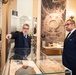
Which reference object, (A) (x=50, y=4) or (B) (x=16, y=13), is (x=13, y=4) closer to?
(B) (x=16, y=13)

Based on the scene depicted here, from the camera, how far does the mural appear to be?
614 cm

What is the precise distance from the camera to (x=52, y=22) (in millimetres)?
6227

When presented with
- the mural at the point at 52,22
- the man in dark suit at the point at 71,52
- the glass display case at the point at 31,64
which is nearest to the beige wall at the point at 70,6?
the mural at the point at 52,22

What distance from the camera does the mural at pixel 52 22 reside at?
614 cm

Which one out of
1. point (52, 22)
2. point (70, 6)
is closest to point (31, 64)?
point (52, 22)

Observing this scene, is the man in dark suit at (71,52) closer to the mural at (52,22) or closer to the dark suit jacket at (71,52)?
the dark suit jacket at (71,52)

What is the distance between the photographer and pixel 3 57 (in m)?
5.25

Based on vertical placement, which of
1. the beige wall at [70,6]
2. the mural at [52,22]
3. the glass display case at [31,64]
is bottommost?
the glass display case at [31,64]

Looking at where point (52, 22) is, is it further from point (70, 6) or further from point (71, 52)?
point (71, 52)

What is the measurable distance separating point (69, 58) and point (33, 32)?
104 inches

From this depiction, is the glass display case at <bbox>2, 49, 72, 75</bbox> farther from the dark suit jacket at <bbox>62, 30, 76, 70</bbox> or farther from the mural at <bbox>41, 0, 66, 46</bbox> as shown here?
the mural at <bbox>41, 0, 66, 46</bbox>

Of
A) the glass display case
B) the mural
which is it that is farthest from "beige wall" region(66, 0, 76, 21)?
the glass display case

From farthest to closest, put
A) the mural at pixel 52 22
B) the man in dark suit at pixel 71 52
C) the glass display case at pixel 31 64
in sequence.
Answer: the mural at pixel 52 22 < the man in dark suit at pixel 71 52 < the glass display case at pixel 31 64

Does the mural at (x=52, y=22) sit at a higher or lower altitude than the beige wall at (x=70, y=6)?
lower
